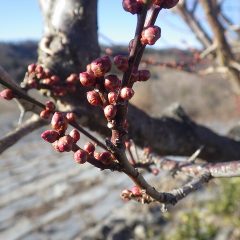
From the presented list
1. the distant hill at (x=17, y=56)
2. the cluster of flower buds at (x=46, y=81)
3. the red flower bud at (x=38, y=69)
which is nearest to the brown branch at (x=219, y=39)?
the cluster of flower buds at (x=46, y=81)

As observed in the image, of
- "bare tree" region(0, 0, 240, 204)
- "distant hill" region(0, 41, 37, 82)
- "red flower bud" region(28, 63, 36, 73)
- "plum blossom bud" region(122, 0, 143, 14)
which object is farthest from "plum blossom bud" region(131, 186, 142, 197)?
"distant hill" region(0, 41, 37, 82)

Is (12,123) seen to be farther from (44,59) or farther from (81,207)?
(44,59)

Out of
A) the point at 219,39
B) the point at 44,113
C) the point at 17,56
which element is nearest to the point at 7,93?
the point at 44,113

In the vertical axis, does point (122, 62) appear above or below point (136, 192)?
above

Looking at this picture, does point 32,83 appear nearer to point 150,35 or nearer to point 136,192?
point 136,192

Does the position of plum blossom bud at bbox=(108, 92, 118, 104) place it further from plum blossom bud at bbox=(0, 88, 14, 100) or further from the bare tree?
plum blossom bud at bbox=(0, 88, 14, 100)

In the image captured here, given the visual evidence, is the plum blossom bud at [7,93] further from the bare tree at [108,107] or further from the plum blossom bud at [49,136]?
the plum blossom bud at [49,136]
